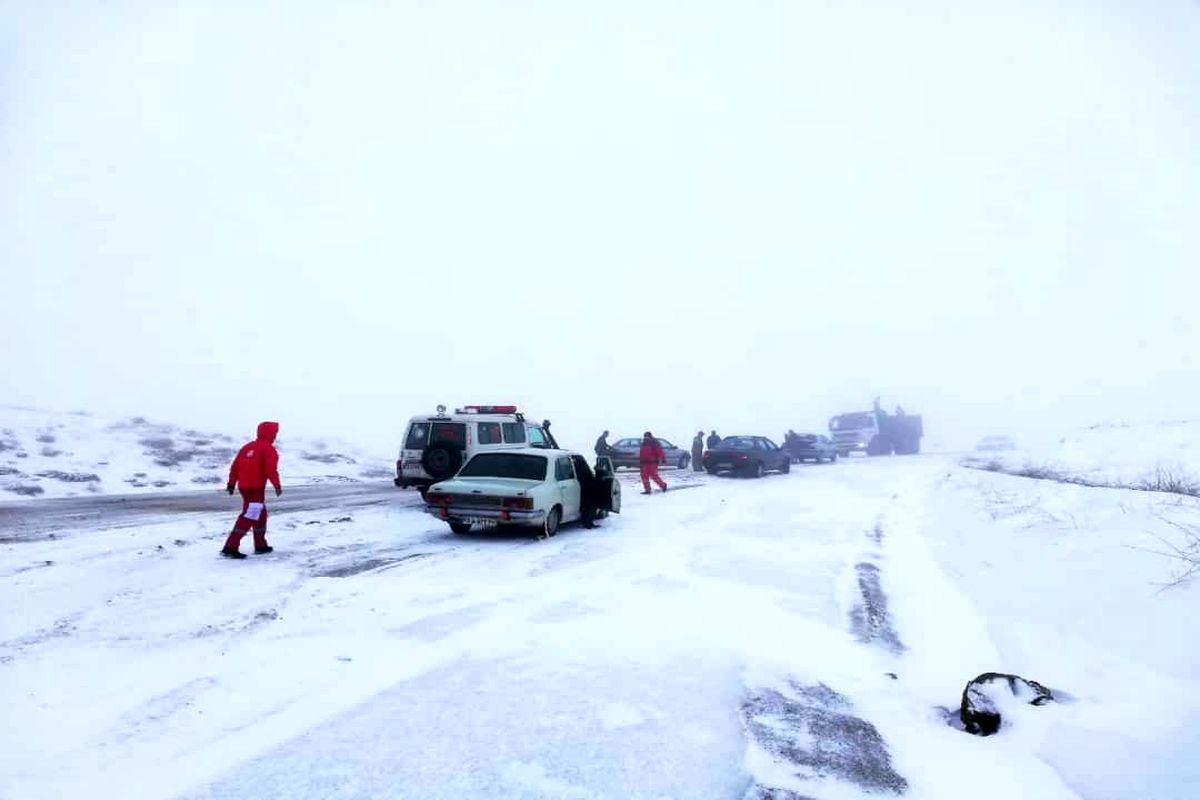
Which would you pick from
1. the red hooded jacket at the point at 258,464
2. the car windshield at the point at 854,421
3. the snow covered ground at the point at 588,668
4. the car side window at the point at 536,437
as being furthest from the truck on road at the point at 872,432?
the red hooded jacket at the point at 258,464

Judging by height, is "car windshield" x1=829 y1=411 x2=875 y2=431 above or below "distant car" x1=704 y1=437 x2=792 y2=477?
above

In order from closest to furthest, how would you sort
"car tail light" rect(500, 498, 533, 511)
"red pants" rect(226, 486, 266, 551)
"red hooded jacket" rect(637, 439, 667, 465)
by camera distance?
"red pants" rect(226, 486, 266, 551) → "car tail light" rect(500, 498, 533, 511) → "red hooded jacket" rect(637, 439, 667, 465)

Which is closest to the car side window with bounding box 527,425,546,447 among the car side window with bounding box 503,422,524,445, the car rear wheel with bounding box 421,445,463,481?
the car side window with bounding box 503,422,524,445

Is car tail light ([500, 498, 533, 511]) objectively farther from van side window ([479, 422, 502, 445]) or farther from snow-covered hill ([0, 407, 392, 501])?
snow-covered hill ([0, 407, 392, 501])

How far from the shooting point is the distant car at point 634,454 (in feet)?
107

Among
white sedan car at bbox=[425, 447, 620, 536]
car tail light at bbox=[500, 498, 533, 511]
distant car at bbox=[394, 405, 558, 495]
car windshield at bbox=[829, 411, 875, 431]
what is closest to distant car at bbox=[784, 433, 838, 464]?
car windshield at bbox=[829, 411, 875, 431]

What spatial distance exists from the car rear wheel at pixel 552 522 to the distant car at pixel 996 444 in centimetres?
4549

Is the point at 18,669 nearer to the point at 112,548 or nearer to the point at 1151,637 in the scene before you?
the point at 112,548

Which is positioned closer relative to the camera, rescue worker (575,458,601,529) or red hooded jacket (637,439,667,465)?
rescue worker (575,458,601,529)

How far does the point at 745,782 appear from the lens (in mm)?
3590

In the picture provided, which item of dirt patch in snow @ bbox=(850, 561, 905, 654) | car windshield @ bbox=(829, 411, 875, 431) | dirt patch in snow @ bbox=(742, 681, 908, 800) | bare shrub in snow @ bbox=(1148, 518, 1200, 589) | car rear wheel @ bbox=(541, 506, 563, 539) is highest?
car windshield @ bbox=(829, 411, 875, 431)

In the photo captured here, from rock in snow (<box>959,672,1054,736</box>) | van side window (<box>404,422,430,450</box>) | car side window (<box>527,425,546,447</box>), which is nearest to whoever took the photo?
rock in snow (<box>959,672,1054,736</box>)

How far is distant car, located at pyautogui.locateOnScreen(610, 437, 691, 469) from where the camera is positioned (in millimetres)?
32625

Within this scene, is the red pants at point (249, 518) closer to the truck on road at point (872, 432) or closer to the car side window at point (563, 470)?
the car side window at point (563, 470)
